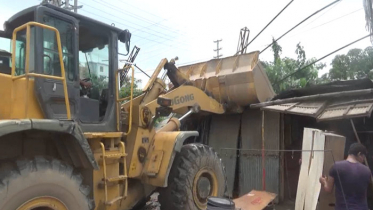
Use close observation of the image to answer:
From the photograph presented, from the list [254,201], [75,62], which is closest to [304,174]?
[254,201]

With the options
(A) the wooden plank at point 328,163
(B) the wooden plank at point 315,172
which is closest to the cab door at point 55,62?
(B) the wooden plank at point 315,172

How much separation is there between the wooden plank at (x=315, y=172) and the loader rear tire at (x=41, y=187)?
3.27 m

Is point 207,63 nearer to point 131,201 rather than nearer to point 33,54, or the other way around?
point 131,201

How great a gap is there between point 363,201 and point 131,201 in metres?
3.15

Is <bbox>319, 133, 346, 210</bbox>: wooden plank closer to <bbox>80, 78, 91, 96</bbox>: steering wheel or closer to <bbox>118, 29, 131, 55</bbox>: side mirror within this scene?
<bbox>118, 29, 131, 55</bbox>: side mirror

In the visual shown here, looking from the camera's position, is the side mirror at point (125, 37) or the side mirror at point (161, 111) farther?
the side mirror at point (161, 111)

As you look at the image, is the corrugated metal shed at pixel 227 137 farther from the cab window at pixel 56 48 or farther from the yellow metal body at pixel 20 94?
the yellow metal body at pixel 20 94

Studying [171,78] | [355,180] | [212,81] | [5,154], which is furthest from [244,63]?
[5,154]

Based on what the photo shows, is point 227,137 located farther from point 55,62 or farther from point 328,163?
point 55,62

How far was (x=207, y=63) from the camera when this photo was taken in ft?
27.7

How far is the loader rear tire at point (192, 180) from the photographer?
17.3 ft

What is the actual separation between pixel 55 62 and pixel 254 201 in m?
4.55

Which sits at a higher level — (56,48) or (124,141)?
(56,48)

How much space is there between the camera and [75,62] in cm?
408
